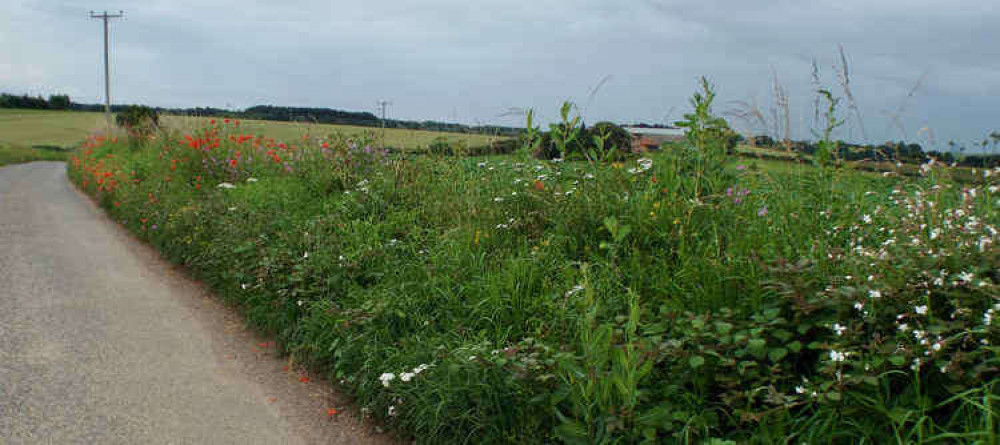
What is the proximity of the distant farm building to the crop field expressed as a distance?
2.53ft

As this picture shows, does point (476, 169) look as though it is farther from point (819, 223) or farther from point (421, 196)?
point (819, 223)

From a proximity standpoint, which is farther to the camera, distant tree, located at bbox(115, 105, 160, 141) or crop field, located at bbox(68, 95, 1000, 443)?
distant tree, located at bbox(115, 105, 160, 141)

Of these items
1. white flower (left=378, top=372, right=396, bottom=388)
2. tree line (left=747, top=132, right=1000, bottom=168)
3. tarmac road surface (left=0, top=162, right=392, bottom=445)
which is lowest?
tarmac road surface (left=0, top=162, right=392, bottom=445)

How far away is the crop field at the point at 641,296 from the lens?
2396 mm

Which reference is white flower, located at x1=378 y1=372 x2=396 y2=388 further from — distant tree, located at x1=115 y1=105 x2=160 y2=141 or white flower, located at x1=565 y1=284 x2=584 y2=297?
distant tree, located at x1=115 y1=105 x2=160 y2=141

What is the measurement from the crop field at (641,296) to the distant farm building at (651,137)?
77 centimetres

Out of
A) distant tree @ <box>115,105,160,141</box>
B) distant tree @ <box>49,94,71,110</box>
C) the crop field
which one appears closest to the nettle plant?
the crop field

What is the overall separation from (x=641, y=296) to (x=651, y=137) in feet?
11.5

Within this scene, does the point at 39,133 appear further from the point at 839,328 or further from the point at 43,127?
the point at 839,328

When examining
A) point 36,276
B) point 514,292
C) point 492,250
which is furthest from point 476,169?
point 36,276

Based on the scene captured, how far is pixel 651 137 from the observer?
6594mm

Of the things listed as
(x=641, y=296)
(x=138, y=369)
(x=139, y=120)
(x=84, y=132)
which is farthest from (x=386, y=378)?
(x=84, y=132)

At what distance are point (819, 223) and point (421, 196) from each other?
140 inches

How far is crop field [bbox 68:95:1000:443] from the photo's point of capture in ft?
7.86
